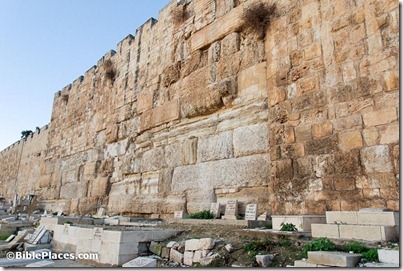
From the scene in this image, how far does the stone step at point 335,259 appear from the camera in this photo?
90.5 inches

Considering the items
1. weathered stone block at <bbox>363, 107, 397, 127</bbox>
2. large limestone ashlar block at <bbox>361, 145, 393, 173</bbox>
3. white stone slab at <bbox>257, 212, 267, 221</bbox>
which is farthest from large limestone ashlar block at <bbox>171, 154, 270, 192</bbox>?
weathered stone block at <bbox>363, 107, 397, 127</bbox>

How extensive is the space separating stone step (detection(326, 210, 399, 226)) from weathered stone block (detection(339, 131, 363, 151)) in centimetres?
102

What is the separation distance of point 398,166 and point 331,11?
2.39 m

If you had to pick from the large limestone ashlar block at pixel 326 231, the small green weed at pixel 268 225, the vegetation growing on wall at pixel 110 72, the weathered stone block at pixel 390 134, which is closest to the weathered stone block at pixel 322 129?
the weathered stone block at pixel 390 134

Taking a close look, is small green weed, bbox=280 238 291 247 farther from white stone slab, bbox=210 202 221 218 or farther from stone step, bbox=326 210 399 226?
white stone slab, bbox=210 202 221 218

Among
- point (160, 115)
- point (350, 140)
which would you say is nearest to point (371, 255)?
point (350, 140)

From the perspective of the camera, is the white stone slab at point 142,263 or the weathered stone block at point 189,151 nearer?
the white stone slab at point 142,263

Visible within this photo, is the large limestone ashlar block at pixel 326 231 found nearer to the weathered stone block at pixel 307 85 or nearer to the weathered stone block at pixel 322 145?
the weathered stone block at pixel 322 145

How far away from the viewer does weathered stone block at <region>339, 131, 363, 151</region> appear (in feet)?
13.2

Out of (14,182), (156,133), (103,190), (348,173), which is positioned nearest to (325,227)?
(348,173)

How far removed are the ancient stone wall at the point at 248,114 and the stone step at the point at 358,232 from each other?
845 millimetres

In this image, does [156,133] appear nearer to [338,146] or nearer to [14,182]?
[338,146]

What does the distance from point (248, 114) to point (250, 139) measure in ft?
1.49

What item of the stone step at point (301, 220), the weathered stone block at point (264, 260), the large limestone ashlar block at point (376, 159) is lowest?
the weathered stone block at point (264, 260)
